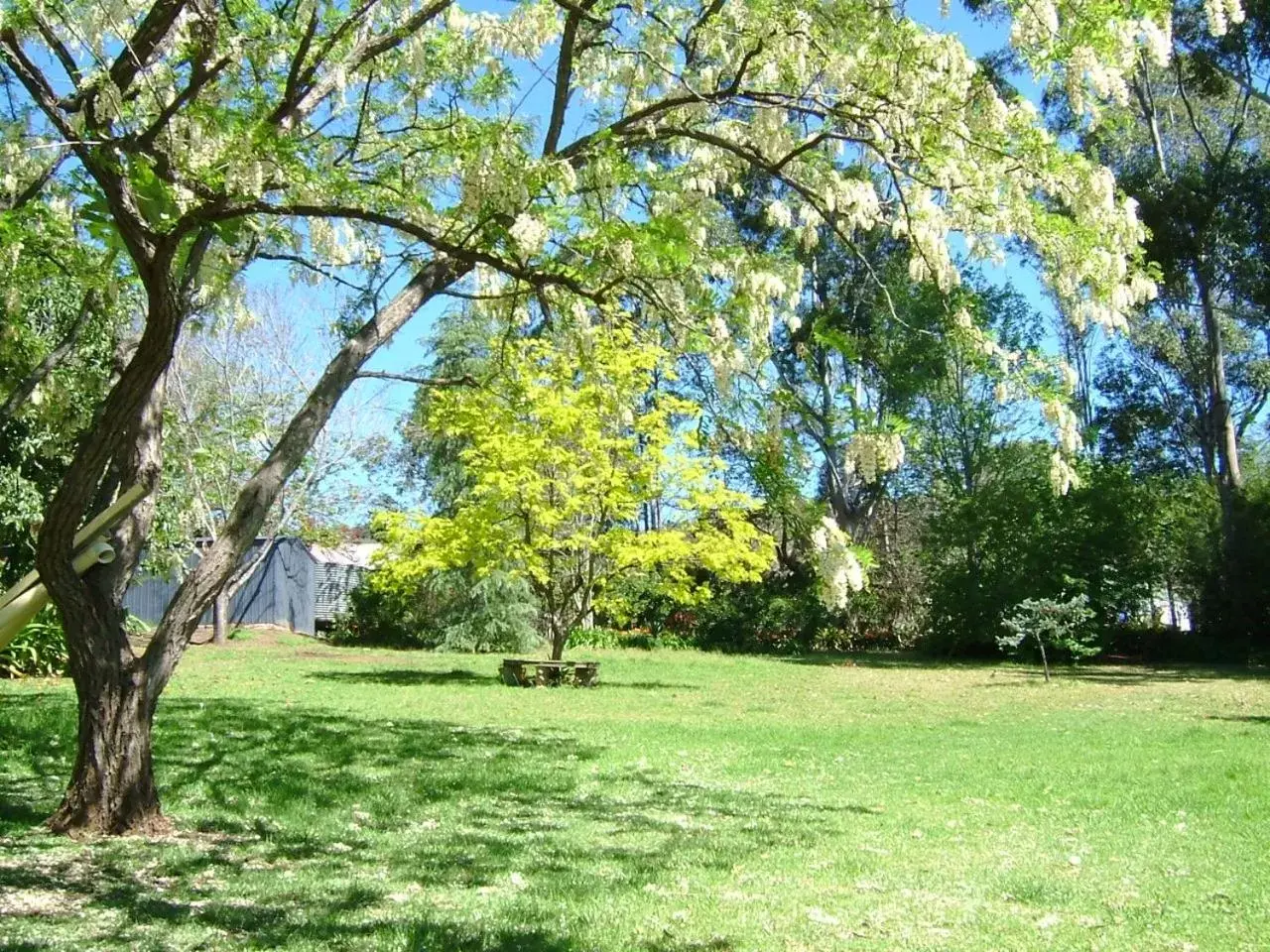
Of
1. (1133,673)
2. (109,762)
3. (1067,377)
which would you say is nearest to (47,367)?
(109,762)

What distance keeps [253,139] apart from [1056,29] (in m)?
3.56

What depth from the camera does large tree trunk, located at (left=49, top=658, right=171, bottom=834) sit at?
17.8 feet

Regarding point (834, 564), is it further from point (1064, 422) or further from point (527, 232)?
point (527, 232)

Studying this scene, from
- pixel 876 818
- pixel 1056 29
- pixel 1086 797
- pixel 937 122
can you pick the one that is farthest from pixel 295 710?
pixel 1056 29

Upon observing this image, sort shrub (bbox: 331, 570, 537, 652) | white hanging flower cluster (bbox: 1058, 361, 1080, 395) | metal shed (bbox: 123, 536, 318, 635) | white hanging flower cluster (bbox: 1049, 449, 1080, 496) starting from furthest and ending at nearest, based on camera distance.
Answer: metal shed (bbox: 123, 536, 318, 635) → shrub (bbox: 331, 570, 537, 652) → white hanging flower cluster (bbox: 1058, 361, 1080, 395) → white hanging flower cluster (bbox: 1049, 449, 1080, 496)

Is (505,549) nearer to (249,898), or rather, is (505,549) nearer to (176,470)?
(176,470)

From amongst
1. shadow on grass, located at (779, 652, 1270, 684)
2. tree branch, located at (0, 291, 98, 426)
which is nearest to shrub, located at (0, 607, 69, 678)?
tree branch, located at (0, 291, 98, 426)

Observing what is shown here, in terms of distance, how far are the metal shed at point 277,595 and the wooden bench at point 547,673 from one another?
1492cm

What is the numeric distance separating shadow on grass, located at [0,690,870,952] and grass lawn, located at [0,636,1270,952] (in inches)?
0.8

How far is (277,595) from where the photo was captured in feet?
102

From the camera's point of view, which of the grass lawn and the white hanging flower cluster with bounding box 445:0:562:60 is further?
the white hanging flower cluster with bounding box 445:0:562:60

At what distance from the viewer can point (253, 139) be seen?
4.78 metres

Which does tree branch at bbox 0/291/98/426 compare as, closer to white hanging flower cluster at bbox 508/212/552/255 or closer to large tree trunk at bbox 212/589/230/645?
white hanging flower cluster at bbox 508/212/552/255

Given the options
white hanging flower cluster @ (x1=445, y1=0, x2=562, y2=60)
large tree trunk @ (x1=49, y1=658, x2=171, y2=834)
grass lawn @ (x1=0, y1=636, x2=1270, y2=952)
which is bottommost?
grass lawn @ (x1=0, y1=636, x2=1270, y2=952)
